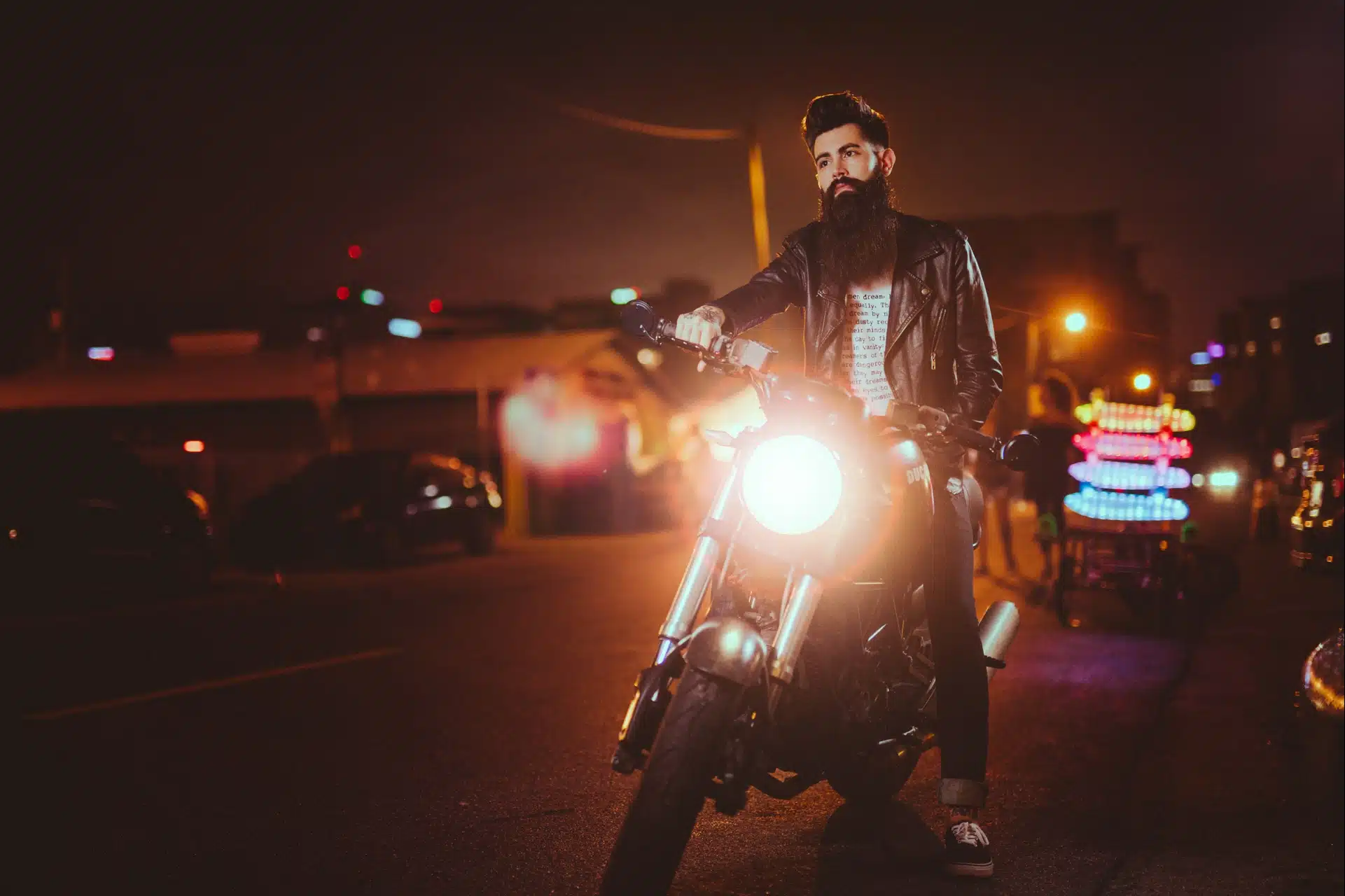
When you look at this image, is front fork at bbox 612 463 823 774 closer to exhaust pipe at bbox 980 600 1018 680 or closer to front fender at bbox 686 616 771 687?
front fender at bbox 686 616 771 687

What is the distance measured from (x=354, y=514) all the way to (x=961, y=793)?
1343 cm

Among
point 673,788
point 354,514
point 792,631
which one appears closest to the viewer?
point 673,788

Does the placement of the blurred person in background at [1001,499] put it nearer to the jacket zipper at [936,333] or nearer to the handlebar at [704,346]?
the jacket zipper at [936,333]

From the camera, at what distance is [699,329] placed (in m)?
3.30

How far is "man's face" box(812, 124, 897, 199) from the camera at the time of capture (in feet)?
12.2

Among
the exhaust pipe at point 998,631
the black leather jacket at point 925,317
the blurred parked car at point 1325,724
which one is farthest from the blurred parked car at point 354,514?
the blurred parked car at point 1325,724

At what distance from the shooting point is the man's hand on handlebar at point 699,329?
328cm

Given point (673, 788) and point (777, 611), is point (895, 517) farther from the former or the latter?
point (673, 788)

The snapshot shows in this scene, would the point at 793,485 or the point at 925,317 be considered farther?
the point at 925,317

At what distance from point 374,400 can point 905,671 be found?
3136 cm

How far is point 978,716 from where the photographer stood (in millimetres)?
3832

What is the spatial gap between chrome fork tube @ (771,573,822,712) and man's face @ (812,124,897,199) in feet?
4.22

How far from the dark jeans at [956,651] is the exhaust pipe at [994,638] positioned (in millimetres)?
86

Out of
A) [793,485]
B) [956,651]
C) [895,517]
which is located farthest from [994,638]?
[793,485]
